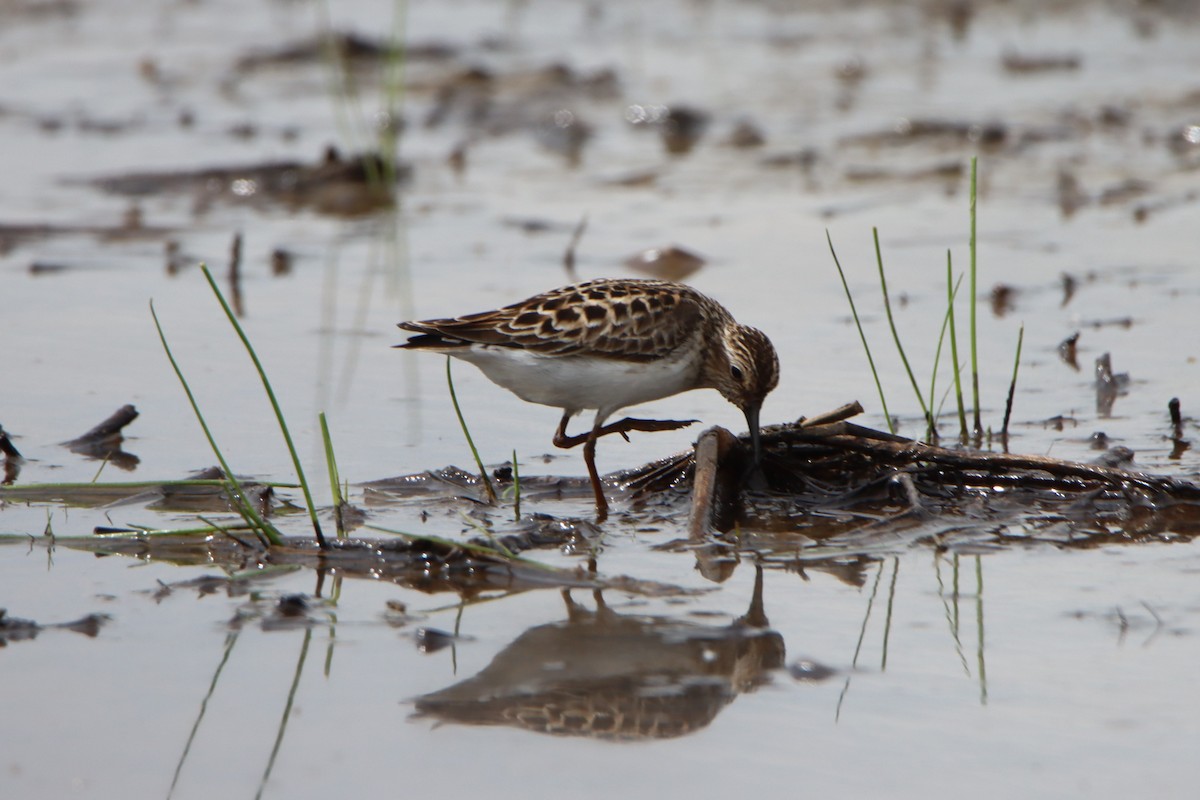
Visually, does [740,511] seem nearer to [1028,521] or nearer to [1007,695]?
[1028,521]

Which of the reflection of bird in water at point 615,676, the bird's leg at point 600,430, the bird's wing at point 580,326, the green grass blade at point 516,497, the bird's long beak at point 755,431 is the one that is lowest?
the reflection of bird in water at point 615,676

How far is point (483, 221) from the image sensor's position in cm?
1055

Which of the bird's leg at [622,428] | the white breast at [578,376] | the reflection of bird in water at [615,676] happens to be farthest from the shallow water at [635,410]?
the white breast at [578,376]

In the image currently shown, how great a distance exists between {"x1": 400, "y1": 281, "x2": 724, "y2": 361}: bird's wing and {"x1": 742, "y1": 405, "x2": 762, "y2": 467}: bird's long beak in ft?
1.21

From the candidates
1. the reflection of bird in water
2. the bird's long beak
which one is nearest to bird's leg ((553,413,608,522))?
the bird's long beak

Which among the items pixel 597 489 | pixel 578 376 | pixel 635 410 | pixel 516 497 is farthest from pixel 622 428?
pixel 635 410

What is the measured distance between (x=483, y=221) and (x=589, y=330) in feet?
15.2

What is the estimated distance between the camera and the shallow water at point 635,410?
3.87 metres

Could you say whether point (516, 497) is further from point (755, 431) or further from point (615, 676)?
point (615, 676)

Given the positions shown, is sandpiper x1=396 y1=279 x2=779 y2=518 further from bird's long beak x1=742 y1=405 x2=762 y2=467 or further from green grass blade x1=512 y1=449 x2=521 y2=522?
green grass blade x1=512 y1=449 x2=521 y2=522

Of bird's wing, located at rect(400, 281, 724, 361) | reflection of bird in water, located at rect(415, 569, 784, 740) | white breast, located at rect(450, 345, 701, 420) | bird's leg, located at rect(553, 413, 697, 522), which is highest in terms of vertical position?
bird's wing, located at rect(400, 281, 724, 361)

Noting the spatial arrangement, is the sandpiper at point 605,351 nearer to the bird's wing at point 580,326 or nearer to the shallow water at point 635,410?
the bird's wing at point 580,326

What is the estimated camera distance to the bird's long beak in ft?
18.9

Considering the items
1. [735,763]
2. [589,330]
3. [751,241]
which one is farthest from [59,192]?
[735,763]
